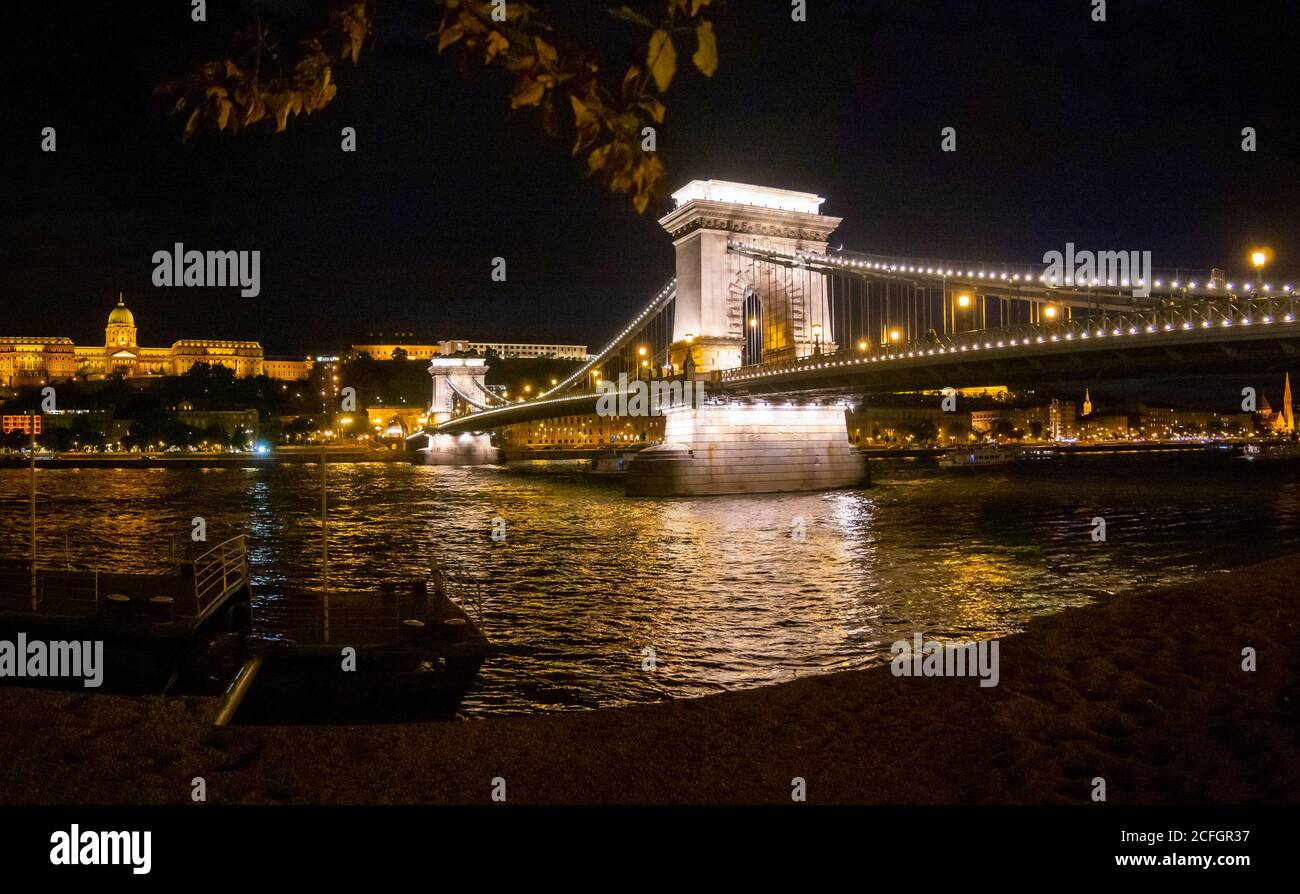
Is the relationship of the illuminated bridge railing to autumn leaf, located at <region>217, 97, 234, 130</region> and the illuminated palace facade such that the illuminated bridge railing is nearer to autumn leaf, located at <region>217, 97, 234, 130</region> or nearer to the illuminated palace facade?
autumn leaf, located at <region>217, 97, 234, 130</region>

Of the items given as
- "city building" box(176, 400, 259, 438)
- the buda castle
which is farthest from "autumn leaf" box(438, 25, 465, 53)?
the buda castle

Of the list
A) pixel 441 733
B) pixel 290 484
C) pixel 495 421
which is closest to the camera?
pixel 441 733

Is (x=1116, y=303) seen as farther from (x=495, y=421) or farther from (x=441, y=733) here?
(x=495, y=421)

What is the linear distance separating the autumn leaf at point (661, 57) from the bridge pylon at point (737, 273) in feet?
148

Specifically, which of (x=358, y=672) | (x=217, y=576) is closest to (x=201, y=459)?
(x=217, y=576)

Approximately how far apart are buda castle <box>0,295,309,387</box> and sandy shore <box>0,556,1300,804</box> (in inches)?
6723

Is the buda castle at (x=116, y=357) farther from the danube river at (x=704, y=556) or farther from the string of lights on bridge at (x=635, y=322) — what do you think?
the danube river at (x=704, y=556)

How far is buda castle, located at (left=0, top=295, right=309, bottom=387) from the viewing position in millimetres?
165250

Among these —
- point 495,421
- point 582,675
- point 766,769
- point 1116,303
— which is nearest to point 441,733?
point 766,769

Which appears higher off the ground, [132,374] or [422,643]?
[132,374]

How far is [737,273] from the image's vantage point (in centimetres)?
4994

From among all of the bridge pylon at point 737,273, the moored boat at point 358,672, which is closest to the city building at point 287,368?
the bridge pylon at point 737,273

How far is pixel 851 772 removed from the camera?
17.7 ft
